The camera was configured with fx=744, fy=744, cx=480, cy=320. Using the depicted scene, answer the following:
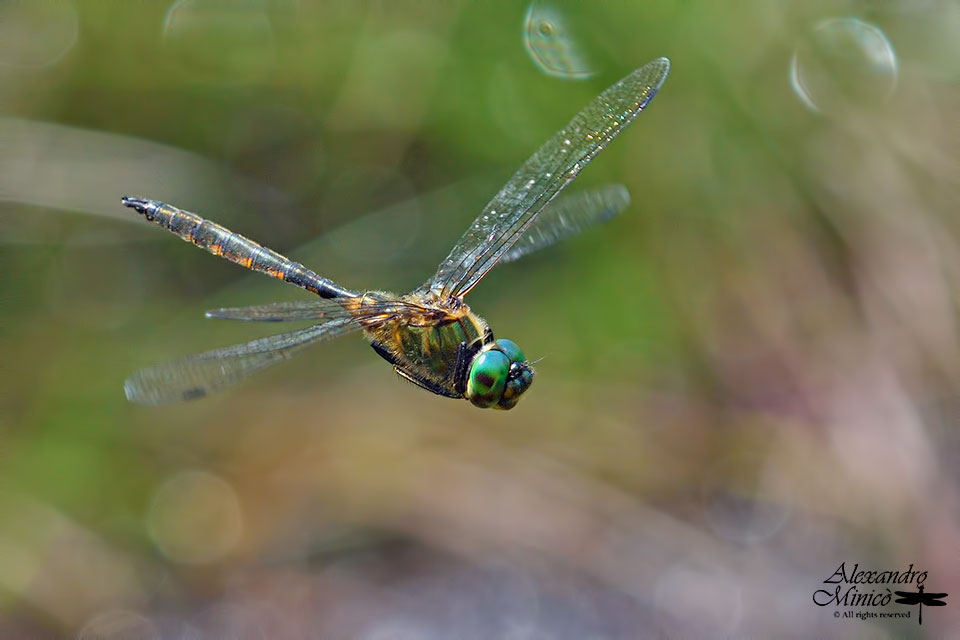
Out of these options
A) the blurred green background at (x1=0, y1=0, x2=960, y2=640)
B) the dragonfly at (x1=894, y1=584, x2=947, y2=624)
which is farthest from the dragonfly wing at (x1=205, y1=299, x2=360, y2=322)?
the dragonfly at (x1=894, y1=584, x2=947, y2=624)

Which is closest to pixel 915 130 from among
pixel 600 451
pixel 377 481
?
pixel 600 451

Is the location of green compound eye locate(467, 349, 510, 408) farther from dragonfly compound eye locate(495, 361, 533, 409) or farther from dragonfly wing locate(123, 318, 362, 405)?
dragonfly wing locate(123, 318, 362, 405)

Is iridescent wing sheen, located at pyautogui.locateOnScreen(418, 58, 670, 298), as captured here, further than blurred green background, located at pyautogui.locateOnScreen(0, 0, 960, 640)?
No

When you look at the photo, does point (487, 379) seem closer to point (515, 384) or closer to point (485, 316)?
point (515, 384)

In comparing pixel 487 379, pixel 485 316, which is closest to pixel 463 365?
pixel 487 379

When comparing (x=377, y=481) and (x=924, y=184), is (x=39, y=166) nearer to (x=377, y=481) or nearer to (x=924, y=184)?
(x=377, y=481)
